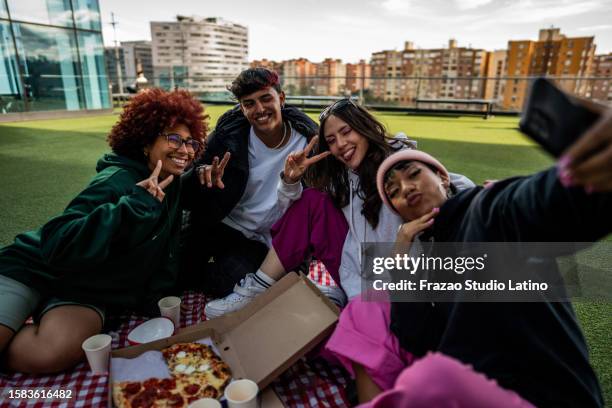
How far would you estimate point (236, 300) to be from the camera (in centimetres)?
222

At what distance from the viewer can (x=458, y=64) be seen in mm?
92500

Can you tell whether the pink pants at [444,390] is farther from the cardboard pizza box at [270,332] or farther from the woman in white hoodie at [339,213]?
the woman in white hoodie at [339,213]

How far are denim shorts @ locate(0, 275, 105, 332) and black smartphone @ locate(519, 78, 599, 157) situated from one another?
211 centimetres

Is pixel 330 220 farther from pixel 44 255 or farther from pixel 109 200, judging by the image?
pixel 44 255

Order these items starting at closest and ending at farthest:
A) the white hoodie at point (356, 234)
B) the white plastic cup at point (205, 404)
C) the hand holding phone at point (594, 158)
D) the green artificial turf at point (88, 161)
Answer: the hand holding phone at point (594, 158), the white plastic cup at point (205, 404), the white hoodie at point (356, 234), the green artificial turf at point (88, 161)

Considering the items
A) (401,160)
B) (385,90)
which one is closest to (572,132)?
(401,160)

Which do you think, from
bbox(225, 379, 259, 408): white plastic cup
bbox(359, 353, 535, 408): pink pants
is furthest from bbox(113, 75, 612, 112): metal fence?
bbox(359, 353, 535, 408): pink pants

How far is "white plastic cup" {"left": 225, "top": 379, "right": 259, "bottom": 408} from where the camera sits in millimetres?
1337

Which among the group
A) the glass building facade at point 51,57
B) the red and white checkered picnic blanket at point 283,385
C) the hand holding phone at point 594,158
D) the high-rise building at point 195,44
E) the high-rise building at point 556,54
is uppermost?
the high-rise building at point 195,44

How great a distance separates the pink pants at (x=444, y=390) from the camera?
2.82ft

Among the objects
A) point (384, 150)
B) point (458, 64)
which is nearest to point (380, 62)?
point (458, 64)

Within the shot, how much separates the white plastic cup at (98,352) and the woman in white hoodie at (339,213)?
1.99ft

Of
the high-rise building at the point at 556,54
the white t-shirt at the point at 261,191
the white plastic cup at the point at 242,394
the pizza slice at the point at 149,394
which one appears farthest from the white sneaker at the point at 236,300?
the high-rise building at the point at 556,54

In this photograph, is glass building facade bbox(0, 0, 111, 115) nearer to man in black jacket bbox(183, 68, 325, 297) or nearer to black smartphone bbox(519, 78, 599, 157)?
man in black jacket bbox(183, 68, 325, 297)
